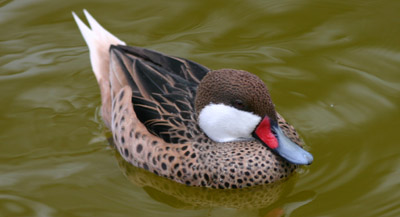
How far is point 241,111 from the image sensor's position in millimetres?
6375

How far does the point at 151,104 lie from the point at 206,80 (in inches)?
29.1

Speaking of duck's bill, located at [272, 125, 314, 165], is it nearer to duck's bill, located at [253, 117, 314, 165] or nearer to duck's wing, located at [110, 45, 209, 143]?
duck's bill, located at [253, 117, 314, 165]

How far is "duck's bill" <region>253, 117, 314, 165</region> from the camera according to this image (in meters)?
6.39

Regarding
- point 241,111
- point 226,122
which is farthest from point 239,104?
point 226,122

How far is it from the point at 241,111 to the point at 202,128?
0.48 m

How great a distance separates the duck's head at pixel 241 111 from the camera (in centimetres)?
627

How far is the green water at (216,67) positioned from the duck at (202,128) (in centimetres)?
16

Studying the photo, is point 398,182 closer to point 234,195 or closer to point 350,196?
point 350,196

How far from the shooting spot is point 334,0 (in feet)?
31.4

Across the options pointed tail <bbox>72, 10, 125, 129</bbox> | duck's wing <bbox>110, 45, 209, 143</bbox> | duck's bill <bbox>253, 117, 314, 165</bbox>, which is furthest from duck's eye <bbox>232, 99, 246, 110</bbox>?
pointed tail <bbox>72, 10, 125, 129</bbox>

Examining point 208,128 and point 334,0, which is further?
point 334,0

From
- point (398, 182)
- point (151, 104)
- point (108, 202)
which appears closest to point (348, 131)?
point (398, 182)

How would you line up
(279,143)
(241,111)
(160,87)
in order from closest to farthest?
1. (241,111)
2. (279,143)
3. (160,87)

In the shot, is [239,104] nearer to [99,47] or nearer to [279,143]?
[279,143]
